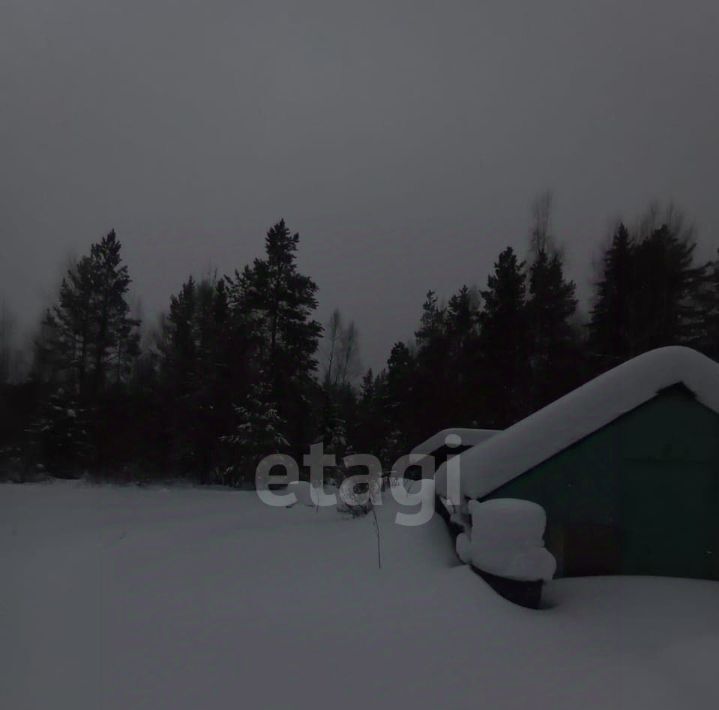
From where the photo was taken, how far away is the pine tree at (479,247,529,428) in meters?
26.3

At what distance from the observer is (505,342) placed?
89.1 feet

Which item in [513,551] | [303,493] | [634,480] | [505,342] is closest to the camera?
[513,551]

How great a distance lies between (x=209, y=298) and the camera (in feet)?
108

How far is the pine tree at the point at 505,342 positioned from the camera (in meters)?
26.3

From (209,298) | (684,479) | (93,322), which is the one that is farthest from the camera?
(209,298)

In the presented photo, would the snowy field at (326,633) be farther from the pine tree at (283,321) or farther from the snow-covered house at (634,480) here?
the pine tree at (283,321)

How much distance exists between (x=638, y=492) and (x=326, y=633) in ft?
14.1

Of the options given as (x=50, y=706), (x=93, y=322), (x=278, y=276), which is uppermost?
(x=278, y=276)

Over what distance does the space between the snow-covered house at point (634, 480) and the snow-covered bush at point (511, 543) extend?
110cm

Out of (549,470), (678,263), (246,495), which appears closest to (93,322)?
(246,495)

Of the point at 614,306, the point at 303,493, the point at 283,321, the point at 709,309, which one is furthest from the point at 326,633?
the point at 709,309

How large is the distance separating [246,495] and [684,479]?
13230 millimetres

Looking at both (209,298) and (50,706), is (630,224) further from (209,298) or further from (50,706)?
(50,706)

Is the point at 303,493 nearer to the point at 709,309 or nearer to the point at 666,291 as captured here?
the point at 666,291
